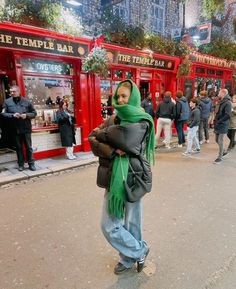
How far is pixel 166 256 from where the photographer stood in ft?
9.54

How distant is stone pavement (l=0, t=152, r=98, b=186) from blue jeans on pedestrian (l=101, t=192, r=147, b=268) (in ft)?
12.5

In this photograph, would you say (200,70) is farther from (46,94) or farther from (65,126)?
(65,126)

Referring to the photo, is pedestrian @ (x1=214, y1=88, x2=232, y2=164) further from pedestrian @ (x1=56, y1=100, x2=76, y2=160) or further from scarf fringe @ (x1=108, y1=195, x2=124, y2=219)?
scarf fringe @ (x1=108, y1=195, x2=124, y2=219)

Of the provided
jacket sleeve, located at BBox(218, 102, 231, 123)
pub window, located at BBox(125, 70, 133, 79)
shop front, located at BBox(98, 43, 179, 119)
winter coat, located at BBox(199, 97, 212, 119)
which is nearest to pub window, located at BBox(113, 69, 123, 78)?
shop front, located at BBox(98, 43, 179, 119)

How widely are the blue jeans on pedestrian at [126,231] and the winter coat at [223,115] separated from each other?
4.98 metres

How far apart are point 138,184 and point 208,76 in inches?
482

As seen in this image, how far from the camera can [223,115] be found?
657 cm

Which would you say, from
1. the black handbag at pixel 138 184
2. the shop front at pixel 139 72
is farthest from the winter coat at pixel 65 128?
the black handbag at pixel 138 184

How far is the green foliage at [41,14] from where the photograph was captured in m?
5.83

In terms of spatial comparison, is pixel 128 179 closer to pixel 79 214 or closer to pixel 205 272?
pixel 205 272

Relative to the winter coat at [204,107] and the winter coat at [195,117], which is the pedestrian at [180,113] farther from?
the winter coat at [195,117]

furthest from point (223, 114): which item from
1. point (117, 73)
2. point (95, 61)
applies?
point (117, 73)

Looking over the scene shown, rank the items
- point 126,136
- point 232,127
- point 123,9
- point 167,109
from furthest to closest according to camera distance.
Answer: point 123,9 < point 167,109 < point 232,127 < point 126,136

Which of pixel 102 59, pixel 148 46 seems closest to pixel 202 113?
pixel 148 46
